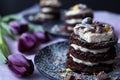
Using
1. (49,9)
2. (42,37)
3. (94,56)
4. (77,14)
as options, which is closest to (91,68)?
(94,56)

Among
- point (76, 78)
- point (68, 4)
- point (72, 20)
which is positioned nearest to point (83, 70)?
point (76, 78)

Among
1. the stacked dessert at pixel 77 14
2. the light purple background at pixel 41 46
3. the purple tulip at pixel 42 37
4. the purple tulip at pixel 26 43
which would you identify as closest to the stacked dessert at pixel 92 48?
the light purple background at pixel 41 46

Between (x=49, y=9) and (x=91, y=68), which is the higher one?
(x=49, y=9)

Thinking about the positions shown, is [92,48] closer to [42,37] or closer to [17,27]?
[42,37]

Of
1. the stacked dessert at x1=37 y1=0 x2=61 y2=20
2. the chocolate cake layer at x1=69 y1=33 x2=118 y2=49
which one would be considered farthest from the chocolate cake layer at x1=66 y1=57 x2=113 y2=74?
the stacked dessert at x1=37 y1=0 x2=61 y2=20

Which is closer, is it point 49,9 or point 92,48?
point 92,48

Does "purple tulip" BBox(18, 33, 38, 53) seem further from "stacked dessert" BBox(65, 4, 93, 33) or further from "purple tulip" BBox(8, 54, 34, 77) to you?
"stacked dessert" BBox(65, 4, 93, 33)

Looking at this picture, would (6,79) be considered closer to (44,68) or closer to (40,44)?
(44,68)
